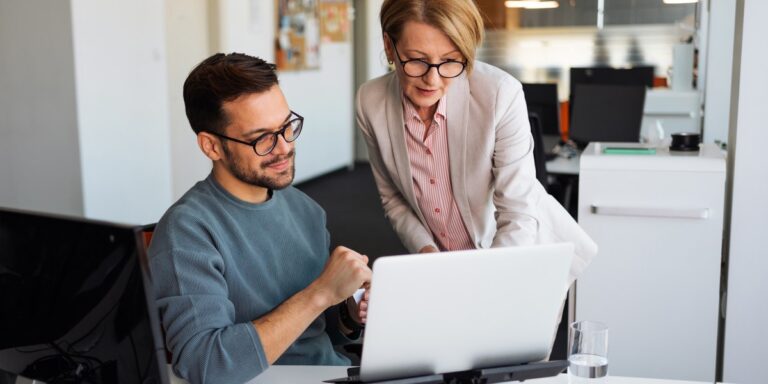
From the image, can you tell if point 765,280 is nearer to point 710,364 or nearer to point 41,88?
point 710,364

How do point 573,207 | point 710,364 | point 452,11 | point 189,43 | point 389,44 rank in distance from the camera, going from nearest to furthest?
point 452,11
point 389,44
point 710,364
point 573,207
point 189,43

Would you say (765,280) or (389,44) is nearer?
(389,44)

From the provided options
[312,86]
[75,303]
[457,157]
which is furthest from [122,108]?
[75,303]

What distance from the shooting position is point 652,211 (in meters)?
3.09

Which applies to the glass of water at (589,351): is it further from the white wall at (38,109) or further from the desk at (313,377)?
the white wall at (38,109)

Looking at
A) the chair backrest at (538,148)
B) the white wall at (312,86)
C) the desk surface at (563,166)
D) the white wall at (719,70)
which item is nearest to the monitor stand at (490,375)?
the chair backrest at (538,148)

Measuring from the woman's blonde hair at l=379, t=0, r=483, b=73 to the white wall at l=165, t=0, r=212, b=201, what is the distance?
4452mm

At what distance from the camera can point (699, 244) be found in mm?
3098

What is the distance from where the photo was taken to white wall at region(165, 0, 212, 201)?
6332mm

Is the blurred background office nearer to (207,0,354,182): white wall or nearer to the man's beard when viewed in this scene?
(207,0,354,182): white wall

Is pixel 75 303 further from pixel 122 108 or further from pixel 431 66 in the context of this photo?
pixel 122 108

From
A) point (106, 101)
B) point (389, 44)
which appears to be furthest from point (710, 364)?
point (106, 101)

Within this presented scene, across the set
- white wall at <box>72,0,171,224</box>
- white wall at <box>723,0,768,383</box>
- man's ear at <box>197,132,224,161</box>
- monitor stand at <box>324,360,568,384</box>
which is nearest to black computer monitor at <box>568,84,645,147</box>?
white wall at <box>723,0,768,383</box>

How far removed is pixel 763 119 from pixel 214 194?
2018 mm
